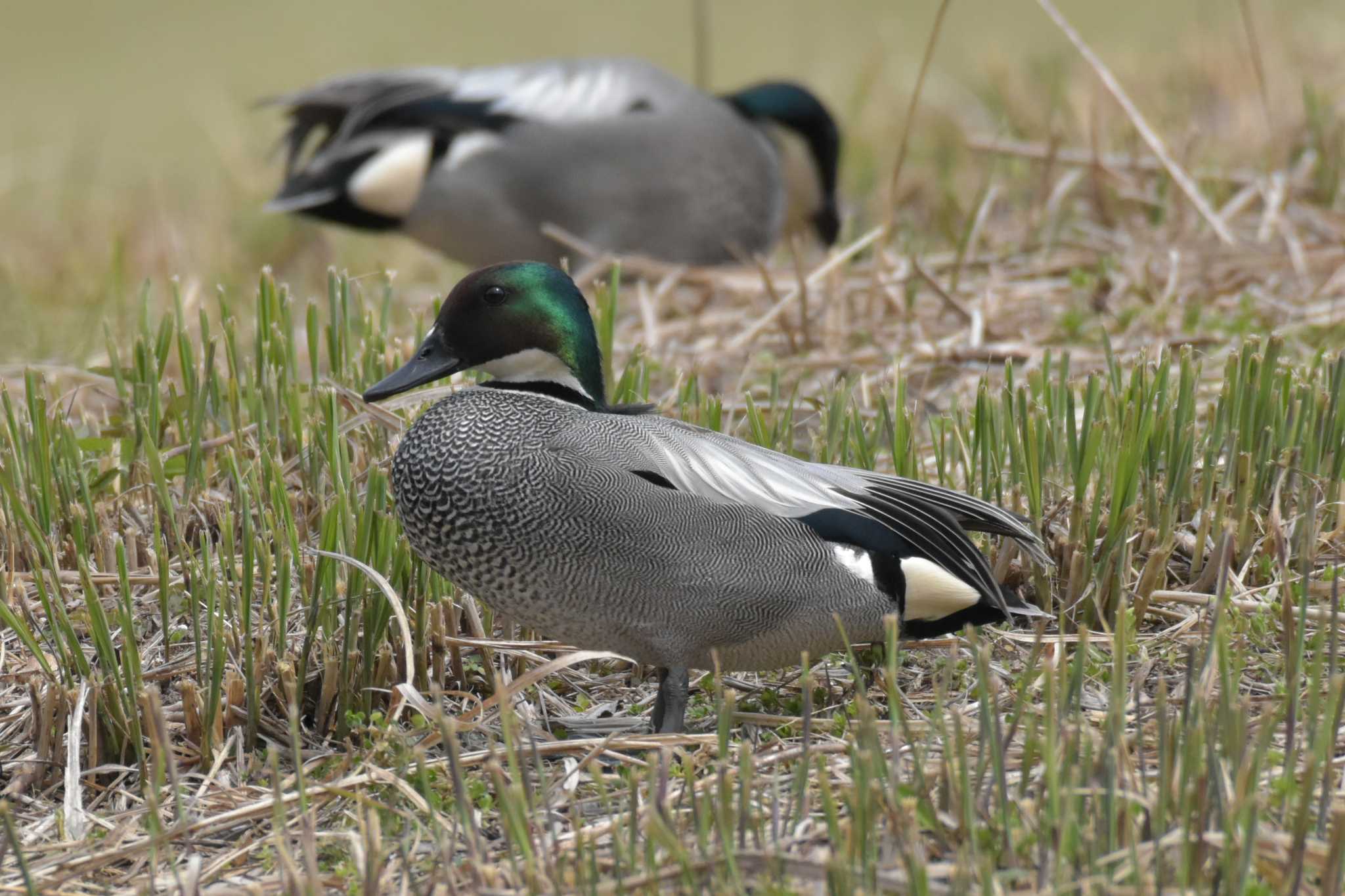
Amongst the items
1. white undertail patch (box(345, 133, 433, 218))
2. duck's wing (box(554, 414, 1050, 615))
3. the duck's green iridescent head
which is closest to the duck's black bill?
the duck's green iridescent head

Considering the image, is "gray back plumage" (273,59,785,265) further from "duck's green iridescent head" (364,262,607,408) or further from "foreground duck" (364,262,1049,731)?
"foreground duck" (364,262,1049,731)

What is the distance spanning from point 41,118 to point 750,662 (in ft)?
41.6

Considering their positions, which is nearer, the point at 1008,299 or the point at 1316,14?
the point at 1008,299

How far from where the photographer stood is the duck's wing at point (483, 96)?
614cm

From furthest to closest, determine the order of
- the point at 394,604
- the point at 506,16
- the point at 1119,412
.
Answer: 1. the point at 506,16
2. the point at 1119,412
3. the point at 394,604

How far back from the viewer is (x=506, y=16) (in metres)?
17.2

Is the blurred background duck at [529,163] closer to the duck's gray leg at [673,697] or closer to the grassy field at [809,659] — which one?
the grassy field at [809,659]

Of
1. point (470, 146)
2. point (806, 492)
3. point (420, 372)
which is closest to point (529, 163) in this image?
point (470, 146)

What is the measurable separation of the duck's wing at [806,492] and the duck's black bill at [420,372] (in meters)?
0.27

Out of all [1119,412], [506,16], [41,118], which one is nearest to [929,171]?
[1119,412]

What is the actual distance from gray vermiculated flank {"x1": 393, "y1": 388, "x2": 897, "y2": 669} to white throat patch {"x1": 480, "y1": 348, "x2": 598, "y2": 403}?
0.17 m

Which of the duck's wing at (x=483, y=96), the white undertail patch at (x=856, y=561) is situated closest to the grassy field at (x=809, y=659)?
the white undertail patch at (x=856, y=561)

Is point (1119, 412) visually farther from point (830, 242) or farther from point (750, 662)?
point (830, 242)

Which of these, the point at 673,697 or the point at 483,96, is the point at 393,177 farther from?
the point at 673,697
